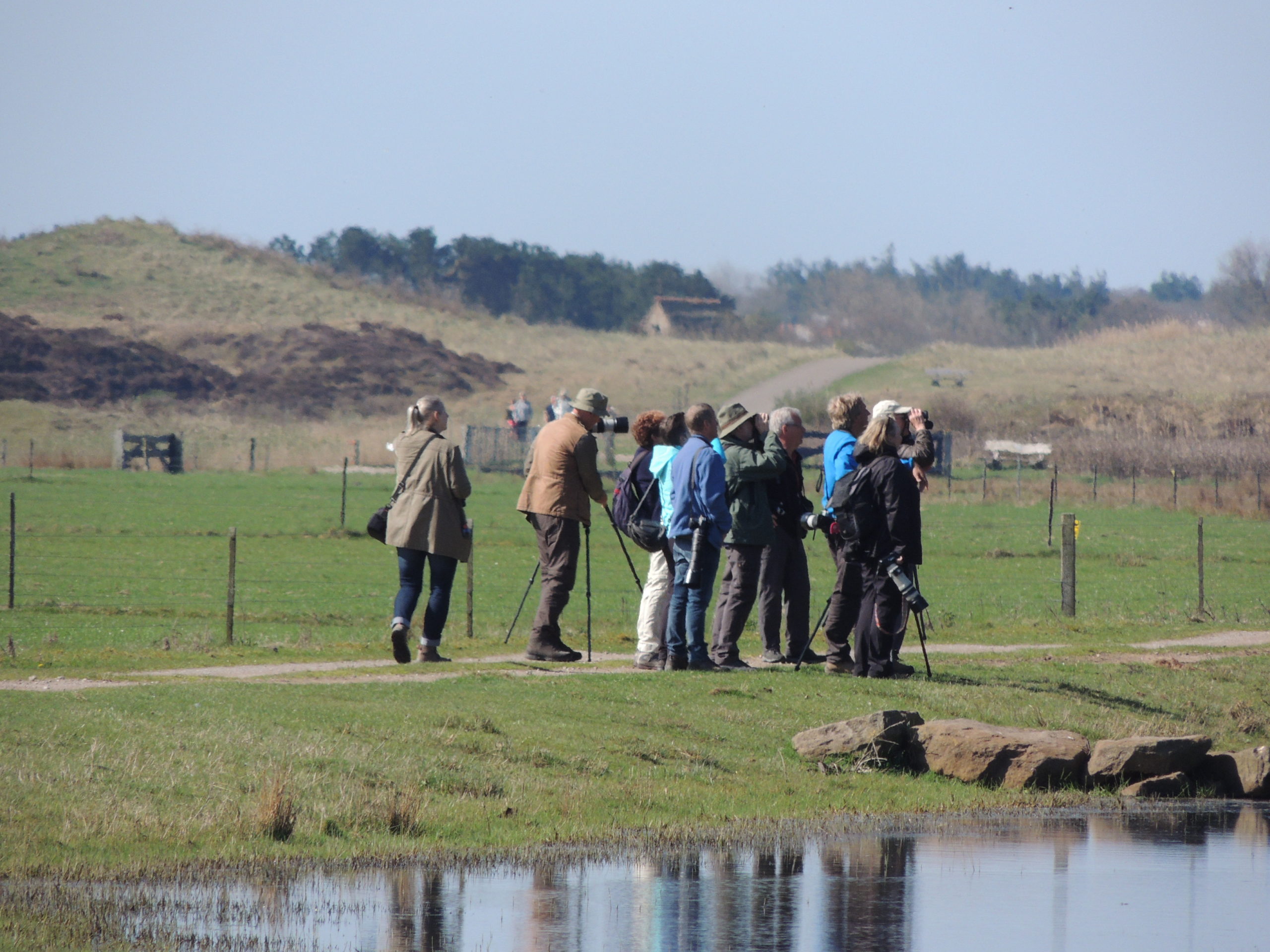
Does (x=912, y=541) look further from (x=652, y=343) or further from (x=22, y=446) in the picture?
(x=652, y=343)

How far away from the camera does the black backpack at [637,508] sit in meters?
12.9

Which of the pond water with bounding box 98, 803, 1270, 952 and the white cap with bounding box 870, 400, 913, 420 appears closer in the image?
the pond water with bounding box 98, 803, 1270, 952

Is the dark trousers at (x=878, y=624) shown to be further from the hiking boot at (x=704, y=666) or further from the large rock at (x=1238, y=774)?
the large rock at (x=1238, y=774)

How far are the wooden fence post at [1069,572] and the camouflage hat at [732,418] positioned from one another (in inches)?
298

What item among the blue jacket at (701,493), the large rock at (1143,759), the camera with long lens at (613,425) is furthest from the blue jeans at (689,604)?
the large rock at (1143,759)

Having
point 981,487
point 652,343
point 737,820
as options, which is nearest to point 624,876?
point 737,820

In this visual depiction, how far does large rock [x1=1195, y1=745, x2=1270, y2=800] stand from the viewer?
11.0m

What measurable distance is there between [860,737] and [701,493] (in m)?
2.58

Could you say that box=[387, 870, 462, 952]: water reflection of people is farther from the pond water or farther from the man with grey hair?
the man with grey hair

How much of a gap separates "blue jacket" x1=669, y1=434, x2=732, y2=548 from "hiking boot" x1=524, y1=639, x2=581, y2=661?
1.59 m

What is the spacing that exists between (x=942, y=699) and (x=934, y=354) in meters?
87.4

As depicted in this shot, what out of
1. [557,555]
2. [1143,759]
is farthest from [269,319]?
[1143,759]

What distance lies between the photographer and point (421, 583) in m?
13.2


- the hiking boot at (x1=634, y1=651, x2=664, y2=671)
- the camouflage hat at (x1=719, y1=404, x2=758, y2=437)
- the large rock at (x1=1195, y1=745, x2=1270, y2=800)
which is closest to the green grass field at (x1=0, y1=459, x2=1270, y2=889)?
the hiking boot at (x1=634, y1=651, x2=664, y2=671)
